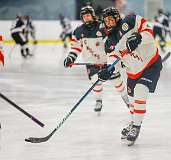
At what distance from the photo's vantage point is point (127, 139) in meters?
4.96

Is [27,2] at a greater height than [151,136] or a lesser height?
lesser

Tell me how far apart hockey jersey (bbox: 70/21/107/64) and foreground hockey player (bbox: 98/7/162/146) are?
1.50 metres

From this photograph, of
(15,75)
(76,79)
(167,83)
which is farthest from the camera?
(15,75)

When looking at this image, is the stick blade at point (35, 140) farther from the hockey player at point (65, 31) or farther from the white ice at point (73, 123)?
the hockey player at point (65, 31)

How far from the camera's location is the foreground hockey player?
4.92 metres

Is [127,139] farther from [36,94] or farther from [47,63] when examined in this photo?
[47,63]

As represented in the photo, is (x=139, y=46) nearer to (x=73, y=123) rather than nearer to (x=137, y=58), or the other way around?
(x=137, y=58)

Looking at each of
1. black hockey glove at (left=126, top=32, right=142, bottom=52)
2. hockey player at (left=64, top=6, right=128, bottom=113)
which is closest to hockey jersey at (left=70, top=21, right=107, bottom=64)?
hockey player at (left=64, top=6, right=128, bottom=113)

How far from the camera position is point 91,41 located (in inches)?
263

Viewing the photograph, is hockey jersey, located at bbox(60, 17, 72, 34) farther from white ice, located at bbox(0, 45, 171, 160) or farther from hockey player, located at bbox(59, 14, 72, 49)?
white ice, located at bbox(0, 45, 171, 160)

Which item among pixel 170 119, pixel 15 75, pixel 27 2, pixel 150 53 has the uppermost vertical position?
pixel 150 53

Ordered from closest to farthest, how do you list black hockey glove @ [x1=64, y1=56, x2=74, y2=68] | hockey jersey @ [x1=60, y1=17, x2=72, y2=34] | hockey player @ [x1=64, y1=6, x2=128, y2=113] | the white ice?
the white ice, black hockey glove @ [x1=64, y1=56, x2=74, y2=68], hockey player @ [x1=64, y1=6, x2=128, y2=113], hockey jersey @ [x1=60, y1=17, x2=72, y2=34]

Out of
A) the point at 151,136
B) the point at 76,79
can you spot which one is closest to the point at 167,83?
the point at 76,79

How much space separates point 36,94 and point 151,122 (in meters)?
2.60
